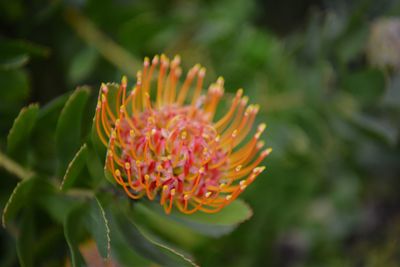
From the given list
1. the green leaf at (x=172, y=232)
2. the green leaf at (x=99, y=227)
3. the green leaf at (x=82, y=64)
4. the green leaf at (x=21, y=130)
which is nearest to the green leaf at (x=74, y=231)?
the green leaf at (x=99, y=227)

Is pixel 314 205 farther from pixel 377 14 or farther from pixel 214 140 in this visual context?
pixel 214 140

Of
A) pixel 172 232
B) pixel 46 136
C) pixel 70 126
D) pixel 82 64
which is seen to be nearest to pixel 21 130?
pixel 70 126

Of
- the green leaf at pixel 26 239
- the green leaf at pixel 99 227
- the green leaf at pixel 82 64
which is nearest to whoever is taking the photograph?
the green leaf at pixel 99 227

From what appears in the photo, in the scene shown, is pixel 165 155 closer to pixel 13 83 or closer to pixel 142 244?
pixel 142 244

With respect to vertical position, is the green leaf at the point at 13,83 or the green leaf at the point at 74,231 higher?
the green leaf at the point at 13,83

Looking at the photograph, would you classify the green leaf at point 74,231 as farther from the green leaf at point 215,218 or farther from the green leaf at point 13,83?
the green leaf at point 13,83

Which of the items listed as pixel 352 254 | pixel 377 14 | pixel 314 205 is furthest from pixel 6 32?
pixel 352 254

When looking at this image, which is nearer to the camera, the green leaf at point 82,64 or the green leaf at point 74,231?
the green leaf at point 74,231
